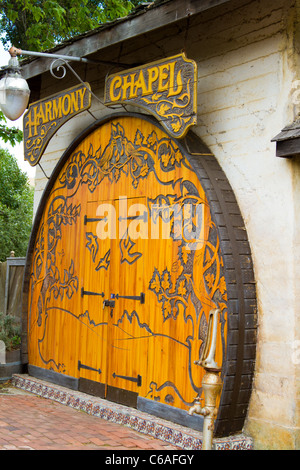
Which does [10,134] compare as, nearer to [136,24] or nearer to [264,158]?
[136,24]

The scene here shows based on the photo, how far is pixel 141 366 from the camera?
5.99 meters

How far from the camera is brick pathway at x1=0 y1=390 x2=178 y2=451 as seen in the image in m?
5.12

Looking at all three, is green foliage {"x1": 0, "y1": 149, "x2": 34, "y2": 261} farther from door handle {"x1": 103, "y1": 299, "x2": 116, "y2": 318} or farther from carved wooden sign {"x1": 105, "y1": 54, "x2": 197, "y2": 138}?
carved wooden sign {"x1": 105, "y1": 54, "x2": 197, "y2": 138}

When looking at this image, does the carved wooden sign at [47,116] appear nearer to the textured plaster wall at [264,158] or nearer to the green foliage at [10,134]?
the textured plaster wall at [264,158]

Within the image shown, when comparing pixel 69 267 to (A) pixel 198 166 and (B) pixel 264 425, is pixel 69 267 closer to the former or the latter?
(A) pixel 198 166

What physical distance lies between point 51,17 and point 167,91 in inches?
397

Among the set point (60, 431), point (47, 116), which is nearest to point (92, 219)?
point (47, 116)

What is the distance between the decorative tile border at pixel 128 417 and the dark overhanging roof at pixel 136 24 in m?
3.53

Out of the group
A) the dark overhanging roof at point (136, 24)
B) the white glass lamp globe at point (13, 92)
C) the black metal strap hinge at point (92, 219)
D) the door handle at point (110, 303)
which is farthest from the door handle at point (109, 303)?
the dark overhanging roof at point (136, 24)

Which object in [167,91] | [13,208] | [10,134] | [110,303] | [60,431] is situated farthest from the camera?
[13,208]

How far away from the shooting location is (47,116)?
23.7ft

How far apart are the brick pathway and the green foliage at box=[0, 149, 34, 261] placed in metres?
14.0
